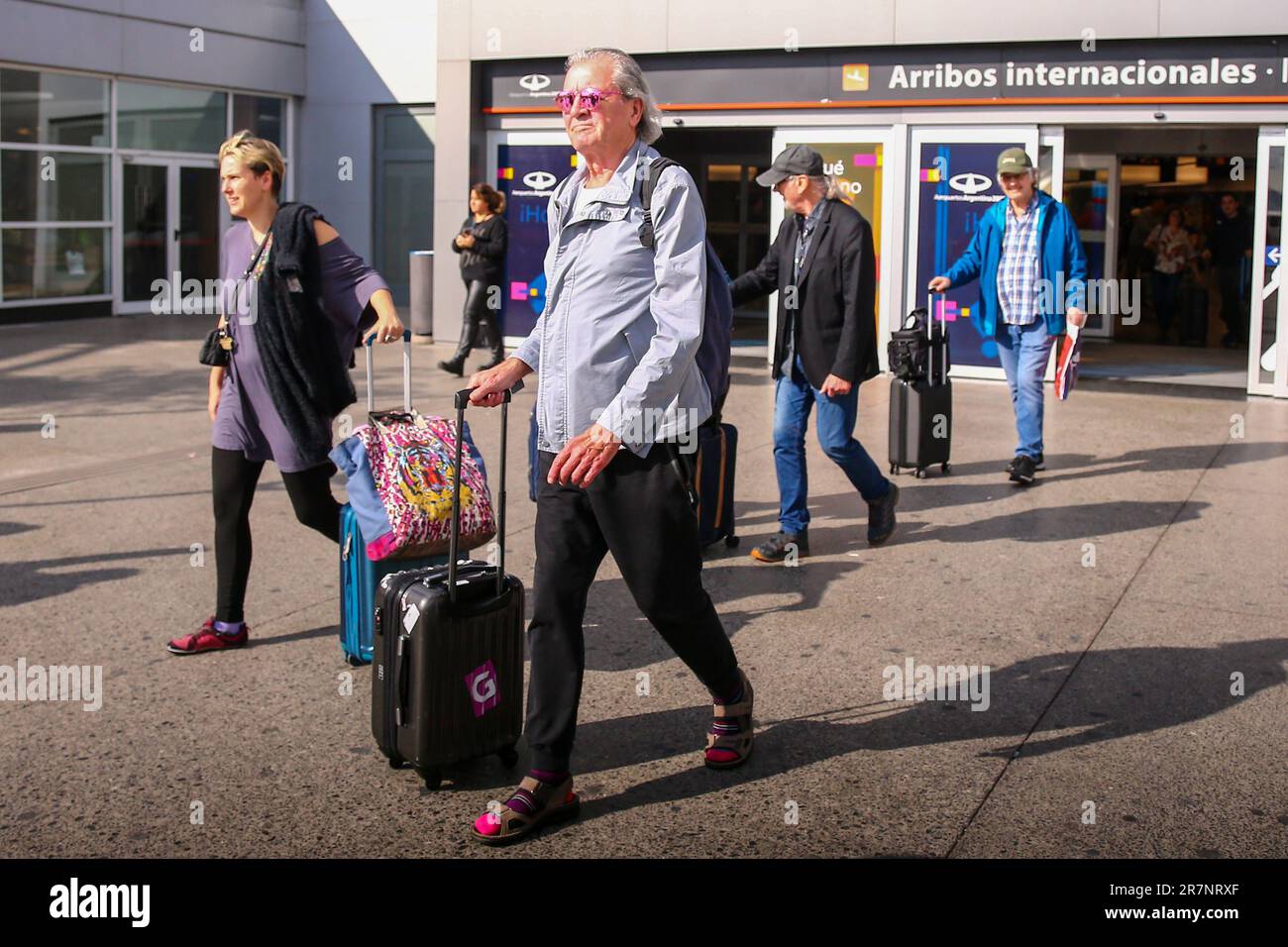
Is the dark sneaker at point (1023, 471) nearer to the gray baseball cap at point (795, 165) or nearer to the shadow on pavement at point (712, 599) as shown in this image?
the shadow on pavement at point (712, 599)

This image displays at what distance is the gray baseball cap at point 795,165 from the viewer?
681 cm

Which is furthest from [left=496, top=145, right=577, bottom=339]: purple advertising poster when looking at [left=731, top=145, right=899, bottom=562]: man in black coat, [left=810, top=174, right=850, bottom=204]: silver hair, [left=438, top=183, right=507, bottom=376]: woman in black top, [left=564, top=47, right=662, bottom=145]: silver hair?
[left=564, top=47, right=662, bottom=145]: silver hair

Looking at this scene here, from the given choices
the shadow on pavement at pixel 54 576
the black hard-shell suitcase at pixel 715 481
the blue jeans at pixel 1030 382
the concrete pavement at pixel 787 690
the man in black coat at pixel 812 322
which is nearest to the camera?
the concrete pavement at pixel 787 690

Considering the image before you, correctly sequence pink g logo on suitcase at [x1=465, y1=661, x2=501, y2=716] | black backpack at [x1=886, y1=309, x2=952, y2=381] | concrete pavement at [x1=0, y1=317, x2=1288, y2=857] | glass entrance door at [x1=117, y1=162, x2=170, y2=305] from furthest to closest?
glass entrance door at [x1=117, y1=162, x2=170, y2=305] → black backpack at [x1=886, y1=309, x2=952, y2=381] → pink g logo on suitcase at [x1=465, y1=661, x2=501, y2=716] → concrete pavement at [x1=0, y1=317, x2=1288, y2=857]

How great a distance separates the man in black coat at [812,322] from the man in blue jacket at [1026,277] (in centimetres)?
201

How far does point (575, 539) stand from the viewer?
393 centimetres

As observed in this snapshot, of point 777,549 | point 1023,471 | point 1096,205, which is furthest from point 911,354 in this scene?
point 1096,205

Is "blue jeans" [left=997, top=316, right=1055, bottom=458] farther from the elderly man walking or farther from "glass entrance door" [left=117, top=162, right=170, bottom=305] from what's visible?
"glass entrance door" [left=117, top=162, right=170, bottom=305]

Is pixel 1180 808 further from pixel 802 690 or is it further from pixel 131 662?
pixel 131 662

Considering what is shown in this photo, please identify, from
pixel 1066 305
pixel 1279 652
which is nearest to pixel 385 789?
pixel 1279 652

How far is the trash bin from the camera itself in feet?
56.5

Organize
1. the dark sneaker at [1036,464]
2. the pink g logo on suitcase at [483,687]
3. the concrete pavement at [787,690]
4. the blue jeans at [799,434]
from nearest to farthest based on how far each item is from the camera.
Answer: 1. the concrete pavement at [787,690]
2. the pink g logo on suitcase at [483,687]
3. the blue jeans at [799,434]
4. the dark sneaker at [1036,464]

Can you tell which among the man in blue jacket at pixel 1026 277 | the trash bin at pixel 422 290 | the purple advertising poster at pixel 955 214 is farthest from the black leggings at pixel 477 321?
the man in blue jacket at pixel 1026 277

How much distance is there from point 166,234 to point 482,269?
8.16 meters
